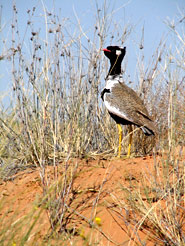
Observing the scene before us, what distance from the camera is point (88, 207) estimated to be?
3162 mm

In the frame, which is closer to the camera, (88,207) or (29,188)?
(88,207)

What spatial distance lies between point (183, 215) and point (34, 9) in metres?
2.91

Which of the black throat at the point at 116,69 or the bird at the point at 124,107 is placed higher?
the black throat at the point at 116,69

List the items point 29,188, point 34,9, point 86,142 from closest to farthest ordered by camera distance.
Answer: point 29,188 → point 34,9 → point 86,142

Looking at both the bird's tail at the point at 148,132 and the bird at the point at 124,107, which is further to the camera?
the bird at the point at 124,107

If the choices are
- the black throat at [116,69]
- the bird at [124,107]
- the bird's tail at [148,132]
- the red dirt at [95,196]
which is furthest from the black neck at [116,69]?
the red dirt at [95,196]

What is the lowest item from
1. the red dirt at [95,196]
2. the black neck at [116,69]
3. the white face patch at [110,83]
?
the red dirt at [95,196]

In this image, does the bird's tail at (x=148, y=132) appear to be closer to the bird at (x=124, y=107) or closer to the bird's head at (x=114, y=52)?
the bird at (x=124, y=107)

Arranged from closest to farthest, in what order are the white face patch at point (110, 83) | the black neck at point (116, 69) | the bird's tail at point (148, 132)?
the bird's tail at point (148, 132), the white face patch at point (110, 83), the black neck at point (116, 69)

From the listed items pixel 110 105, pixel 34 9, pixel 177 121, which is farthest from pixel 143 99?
pixel 34 9

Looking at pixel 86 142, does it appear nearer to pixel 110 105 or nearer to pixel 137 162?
pixel 110 105

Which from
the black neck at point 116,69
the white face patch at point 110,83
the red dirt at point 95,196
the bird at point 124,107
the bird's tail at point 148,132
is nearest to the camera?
the red dirt at point 95,196

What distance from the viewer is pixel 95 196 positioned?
330 cm

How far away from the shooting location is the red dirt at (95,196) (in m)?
2.83
